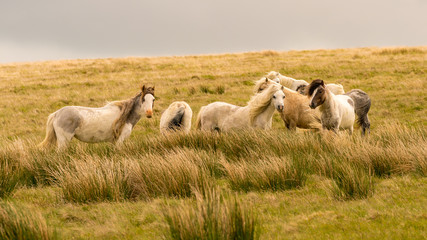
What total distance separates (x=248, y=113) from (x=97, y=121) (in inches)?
126

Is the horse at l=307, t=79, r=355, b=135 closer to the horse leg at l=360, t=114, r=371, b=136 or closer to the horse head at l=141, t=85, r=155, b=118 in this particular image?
the horse leg at l=360, t=114, r=371, b=136

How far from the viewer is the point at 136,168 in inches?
284

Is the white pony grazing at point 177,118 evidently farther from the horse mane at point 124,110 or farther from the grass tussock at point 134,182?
the grass tussock at point 134,182

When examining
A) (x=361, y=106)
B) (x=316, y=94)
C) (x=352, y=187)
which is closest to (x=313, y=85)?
(x=316, y=94)

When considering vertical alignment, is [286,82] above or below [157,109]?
above

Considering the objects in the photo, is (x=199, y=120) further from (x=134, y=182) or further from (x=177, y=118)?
(x=134, y=182)

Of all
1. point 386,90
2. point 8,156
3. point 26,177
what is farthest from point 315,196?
point 386,90

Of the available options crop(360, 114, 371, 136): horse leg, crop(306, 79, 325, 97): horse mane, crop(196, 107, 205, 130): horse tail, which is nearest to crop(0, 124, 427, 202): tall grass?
crop(306, 79, 325, 97): horse mane

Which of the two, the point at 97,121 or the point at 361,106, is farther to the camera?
the point at 361,106

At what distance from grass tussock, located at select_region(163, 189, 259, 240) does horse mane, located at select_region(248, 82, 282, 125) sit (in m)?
5.86

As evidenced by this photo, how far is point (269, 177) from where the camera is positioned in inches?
270

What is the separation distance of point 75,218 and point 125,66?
25.2m

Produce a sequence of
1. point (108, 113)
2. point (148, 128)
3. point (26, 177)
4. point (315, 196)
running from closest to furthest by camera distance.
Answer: point (315, 196), point (26, 177), point (108, 113), point (148, 128)

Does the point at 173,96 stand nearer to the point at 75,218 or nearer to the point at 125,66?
the point at 125,66
